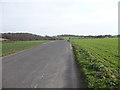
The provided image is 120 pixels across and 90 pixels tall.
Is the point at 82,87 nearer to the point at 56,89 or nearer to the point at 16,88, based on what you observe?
the point at 56,89

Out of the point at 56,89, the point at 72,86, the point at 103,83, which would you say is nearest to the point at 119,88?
the point at 103,83

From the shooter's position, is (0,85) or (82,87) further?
(0,85)

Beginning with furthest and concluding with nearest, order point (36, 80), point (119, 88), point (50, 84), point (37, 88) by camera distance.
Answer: point (36, 80), point (50, 84), point (37, 88), point (119, 88)

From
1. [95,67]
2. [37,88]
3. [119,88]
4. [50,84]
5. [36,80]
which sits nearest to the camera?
[119,88]

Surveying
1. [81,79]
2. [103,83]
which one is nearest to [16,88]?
[81,79]

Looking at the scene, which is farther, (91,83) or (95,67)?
(95,67)

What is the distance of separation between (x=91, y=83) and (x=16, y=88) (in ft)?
11.1

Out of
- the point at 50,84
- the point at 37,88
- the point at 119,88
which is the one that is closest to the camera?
the point at 119,88

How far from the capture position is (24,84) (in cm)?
810

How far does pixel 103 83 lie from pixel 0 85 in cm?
488

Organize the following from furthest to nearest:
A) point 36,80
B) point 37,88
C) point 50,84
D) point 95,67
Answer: point 95,67 < point 36,80 < point 50,84 < point 37,88

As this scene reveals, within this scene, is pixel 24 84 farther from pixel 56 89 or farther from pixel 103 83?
pixel 103 83

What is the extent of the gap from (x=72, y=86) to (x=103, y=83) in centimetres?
139

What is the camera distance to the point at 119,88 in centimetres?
697
